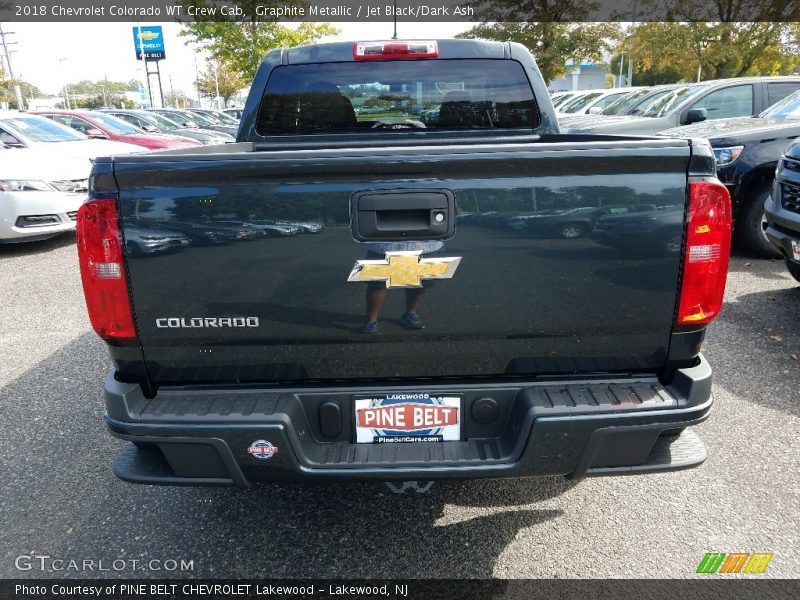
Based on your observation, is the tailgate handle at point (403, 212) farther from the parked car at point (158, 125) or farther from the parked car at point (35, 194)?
the parked car at point (158, 125)

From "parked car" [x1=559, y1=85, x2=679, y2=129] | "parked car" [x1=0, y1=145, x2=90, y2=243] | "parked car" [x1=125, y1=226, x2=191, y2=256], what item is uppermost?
"parked car" [x1=559, y1=85, x2=679, y2=129]

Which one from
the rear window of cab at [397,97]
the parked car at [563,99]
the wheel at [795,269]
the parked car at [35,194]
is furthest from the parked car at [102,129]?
the parked car at [563,99]

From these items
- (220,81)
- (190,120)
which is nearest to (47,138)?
(190,120)

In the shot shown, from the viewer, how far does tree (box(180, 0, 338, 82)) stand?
21.9 meters

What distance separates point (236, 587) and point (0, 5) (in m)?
31.8

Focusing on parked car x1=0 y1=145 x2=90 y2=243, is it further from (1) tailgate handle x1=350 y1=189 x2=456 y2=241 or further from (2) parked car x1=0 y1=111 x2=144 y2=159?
(1) tailgate handle x1=350 y1=189 x2=456 y2=241

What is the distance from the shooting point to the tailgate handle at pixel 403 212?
1.85m

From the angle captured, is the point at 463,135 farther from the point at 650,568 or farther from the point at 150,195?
the point at 650,568

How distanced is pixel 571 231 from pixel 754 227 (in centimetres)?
574

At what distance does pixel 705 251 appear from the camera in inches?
75.0

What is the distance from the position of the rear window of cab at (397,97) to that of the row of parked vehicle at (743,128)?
187 cm

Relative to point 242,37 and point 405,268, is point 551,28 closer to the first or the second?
point 242,37

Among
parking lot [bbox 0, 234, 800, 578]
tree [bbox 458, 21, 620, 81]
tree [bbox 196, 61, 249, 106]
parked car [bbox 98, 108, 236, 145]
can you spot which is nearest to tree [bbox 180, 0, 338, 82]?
parked car [bbox 98, 108, 236, 145]

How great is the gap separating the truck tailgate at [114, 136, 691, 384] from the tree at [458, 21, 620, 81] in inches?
1035
